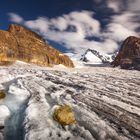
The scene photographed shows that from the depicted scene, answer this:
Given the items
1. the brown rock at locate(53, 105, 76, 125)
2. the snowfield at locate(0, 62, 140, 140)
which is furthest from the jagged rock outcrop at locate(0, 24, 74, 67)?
the brown rock at locate(53, 105, 76, 125)

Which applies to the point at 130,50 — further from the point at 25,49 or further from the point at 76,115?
the point at 76,115

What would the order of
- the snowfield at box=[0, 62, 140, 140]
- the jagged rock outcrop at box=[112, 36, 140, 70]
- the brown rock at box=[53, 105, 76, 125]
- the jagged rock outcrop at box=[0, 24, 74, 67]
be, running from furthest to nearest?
the jagged rock outcrop at box=[112, 36, 140, 70] < the jagged rock outcrop at box=[0, 24, 74, 67] < the brown rock at box=[53, 105, 76, 125] < the snowfield at box=[0, 62, 140, 140]

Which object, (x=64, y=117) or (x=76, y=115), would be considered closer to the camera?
(x=64, y=117)

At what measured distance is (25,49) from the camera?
9525 cm

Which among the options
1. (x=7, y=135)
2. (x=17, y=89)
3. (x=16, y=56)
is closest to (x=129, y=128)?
(x=7, y=135)

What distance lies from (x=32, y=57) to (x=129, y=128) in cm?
8371

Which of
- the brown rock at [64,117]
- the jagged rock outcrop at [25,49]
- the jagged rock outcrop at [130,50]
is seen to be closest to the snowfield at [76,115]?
the brown rock at [64,117]

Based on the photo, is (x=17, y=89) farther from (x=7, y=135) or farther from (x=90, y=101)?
(x=7, y=135)

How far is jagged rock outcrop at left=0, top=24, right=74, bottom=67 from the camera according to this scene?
289ft

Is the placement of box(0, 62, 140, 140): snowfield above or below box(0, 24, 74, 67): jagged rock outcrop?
below

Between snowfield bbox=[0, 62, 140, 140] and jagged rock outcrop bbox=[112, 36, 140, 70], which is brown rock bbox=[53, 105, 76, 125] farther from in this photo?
jagged rock outcrop bbox=[112, 36, 140, 70]

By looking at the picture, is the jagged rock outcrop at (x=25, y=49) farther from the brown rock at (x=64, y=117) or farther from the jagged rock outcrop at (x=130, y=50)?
the brown rock at (x=64, y=117)

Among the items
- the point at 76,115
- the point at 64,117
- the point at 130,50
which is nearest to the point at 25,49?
the point at 130,50

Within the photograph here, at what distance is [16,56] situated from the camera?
89688mm
